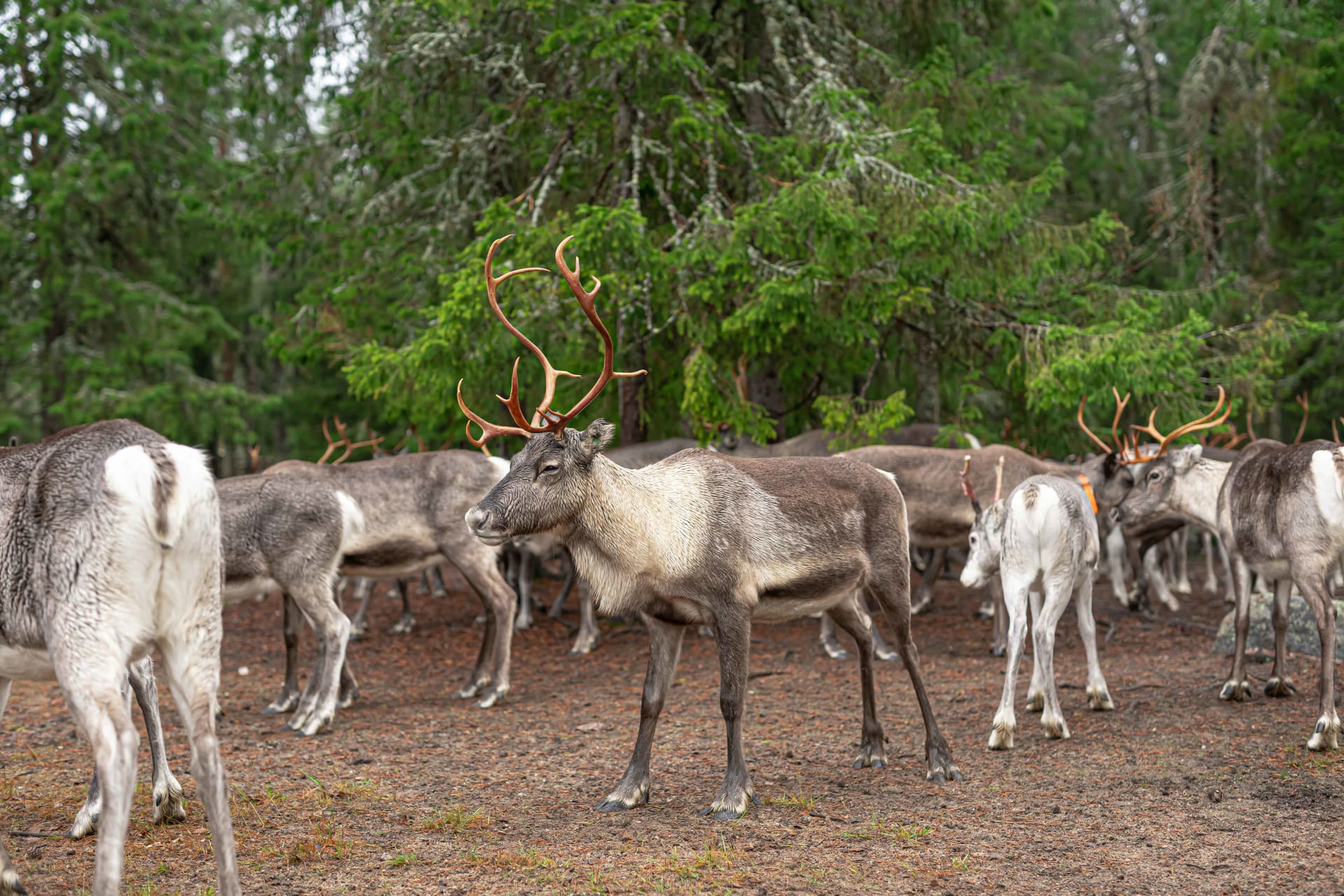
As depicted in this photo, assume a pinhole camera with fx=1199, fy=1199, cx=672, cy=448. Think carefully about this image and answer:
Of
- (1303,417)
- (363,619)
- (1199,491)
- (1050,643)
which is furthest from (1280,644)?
(1303,417)

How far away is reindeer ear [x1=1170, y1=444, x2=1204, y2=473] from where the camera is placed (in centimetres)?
1061

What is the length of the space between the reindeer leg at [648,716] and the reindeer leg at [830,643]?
489 cm

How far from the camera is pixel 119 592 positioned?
4.71 metres

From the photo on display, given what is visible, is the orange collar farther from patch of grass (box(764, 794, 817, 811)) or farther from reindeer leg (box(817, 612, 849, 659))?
patch of grass (box(764, 794, 817, 811))

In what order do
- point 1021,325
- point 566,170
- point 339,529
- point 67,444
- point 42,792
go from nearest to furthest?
point 67,444
point 42,792
point 339,529
point 1021,325
point 566,170

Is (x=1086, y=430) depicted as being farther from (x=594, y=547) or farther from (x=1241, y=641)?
(x=594, y=547)

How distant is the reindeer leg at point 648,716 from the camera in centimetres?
658

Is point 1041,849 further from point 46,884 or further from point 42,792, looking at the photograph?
point 42,792

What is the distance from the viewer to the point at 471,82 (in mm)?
14195

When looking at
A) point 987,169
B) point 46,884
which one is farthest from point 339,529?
point 987,169

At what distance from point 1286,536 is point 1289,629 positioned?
2770 millimetres

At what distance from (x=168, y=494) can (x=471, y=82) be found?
34.3 feet

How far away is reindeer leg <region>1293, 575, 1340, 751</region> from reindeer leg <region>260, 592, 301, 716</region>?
7385 mm

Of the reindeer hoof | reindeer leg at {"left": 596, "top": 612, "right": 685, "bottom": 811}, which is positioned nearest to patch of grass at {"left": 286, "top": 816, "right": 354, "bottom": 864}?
reindeer leg at {"left": 596, "top": 612, "right": 685, "bottom": 811}
